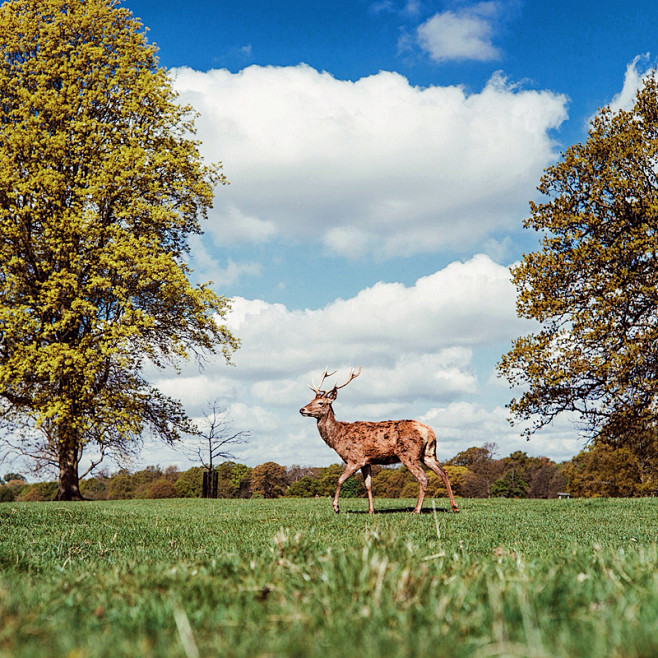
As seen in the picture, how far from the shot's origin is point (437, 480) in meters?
60.2

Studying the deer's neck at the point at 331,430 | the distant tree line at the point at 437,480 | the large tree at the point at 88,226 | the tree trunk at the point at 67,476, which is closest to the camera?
the deer's neck at the point at 331,430

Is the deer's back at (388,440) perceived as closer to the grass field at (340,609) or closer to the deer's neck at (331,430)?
the deer's neck at (331,430)

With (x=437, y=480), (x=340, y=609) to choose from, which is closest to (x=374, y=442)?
(x=340, y=609)

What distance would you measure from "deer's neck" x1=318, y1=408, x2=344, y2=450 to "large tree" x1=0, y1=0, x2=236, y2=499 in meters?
8.72

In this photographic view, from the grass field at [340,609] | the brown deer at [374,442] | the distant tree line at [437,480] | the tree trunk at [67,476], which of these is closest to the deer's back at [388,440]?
the brown deer at [374,442]

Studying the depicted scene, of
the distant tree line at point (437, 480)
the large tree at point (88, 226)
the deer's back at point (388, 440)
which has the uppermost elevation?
the large tree at point (88, 226)

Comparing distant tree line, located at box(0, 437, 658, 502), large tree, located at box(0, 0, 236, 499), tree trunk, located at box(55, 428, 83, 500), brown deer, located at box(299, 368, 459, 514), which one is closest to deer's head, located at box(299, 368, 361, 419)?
brown deer, located at box(299, 368, 459, 514)

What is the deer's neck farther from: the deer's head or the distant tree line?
the distant tree line

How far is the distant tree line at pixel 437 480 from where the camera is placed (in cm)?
4431

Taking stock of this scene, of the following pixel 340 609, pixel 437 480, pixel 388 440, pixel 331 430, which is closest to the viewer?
pixel 340 609

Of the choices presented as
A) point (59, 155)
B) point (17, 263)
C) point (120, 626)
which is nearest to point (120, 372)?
point (17, 263)

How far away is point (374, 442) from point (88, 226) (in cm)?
1364

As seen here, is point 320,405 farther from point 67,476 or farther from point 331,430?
point 67,476

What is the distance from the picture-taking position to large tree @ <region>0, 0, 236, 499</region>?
64.1 ft
